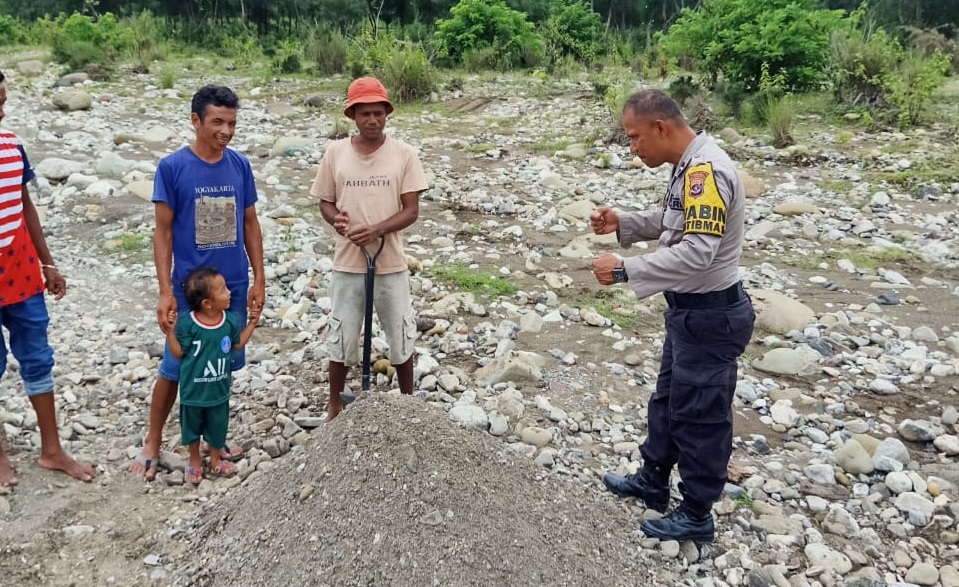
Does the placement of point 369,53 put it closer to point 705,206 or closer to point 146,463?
point 146,463

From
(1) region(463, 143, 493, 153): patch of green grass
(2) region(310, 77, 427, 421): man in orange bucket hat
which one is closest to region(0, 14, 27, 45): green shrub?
(1) region(463, 143, 493, 153): patch of green grass

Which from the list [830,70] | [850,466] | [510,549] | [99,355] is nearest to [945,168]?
[830,70]

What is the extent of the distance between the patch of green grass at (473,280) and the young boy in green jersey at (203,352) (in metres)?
2.30

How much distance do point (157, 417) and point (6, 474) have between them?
0.61 meters

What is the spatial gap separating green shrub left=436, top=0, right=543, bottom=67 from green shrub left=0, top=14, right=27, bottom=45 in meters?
12.4

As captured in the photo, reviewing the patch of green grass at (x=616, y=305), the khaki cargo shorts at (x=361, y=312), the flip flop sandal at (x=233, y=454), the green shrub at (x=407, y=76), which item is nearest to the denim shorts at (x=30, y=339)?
the flip flop sandal at (x=233, y=454)

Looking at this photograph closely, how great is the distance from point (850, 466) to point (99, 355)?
408 centimetres

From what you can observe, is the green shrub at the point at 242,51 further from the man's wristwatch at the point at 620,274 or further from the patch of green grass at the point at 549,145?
the man's wristwatch at the point at 620,274

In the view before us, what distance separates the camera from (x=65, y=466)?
3209mm

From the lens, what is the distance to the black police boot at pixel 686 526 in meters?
2.86

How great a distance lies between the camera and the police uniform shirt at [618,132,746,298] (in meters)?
2.47

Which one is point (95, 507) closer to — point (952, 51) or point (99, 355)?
point (99, 355)

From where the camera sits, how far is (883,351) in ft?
15.3

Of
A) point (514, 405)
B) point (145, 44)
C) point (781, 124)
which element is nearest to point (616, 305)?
point (514, 405)
